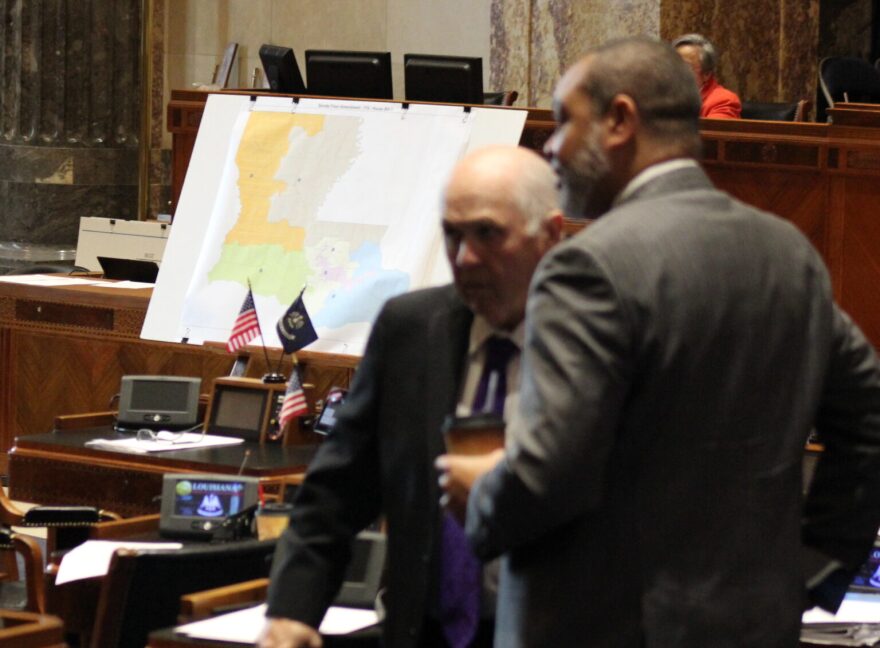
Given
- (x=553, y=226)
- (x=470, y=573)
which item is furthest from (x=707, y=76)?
(x=470, y=573)

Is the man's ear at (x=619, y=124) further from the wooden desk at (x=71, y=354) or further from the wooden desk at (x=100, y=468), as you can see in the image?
the wooden desk at (x=71, y=354)

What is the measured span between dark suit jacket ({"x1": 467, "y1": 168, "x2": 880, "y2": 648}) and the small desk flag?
3.72 m

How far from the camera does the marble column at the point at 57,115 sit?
11781 mm

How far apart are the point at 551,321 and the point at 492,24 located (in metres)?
9.16

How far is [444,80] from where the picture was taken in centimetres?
766

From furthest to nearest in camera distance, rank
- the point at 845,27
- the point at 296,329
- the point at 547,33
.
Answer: the point at 845,27 < the point at 547,33 < the point at 296,329

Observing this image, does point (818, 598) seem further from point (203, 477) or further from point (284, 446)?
point (284, 446)

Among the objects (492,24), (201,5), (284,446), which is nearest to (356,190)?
(284,446)

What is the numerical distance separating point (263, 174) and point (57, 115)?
568cm

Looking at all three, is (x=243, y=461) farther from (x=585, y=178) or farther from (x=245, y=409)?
(x=585, y=178)

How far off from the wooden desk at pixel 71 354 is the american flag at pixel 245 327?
73cm

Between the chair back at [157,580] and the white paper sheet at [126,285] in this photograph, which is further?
the white paper sheet at [126,285]

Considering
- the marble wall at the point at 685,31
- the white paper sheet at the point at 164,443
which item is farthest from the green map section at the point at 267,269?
the marble wall at the point at 685,31

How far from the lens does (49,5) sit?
1180 centimetres
